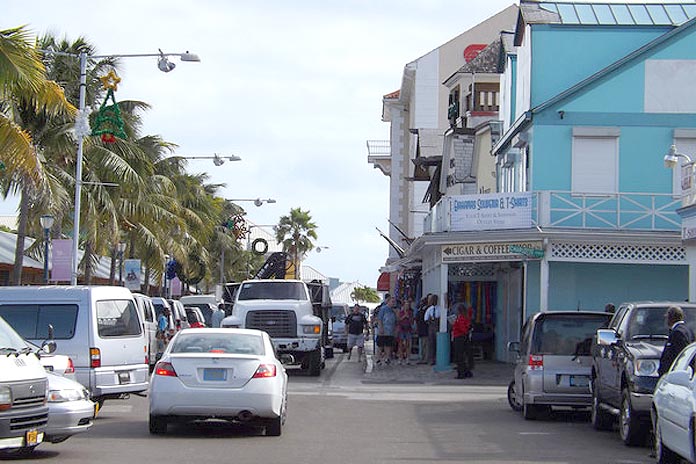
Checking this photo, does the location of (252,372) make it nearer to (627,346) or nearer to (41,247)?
(627,346)

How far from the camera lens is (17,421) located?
37.2 ft

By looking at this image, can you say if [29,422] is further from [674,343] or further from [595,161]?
[595,161]

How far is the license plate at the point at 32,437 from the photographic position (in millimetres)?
11578

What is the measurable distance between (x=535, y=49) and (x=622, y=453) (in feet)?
61.1

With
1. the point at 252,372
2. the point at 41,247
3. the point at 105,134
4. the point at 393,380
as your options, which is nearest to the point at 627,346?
the point at 252,372

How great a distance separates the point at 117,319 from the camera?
58.1 feet

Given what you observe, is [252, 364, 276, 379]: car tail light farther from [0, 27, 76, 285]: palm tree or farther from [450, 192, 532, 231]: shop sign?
[450, 192, 532, 231]: shop sign

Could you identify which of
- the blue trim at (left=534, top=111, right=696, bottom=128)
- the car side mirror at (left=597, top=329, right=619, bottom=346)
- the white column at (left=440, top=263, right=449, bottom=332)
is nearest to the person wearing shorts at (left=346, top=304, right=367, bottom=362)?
the white column at (left=440, top=263, right=449, bottom=332)

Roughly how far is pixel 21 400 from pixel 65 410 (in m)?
1.51

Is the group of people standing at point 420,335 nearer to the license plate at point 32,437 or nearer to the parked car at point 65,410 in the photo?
the parked car at point 65,410

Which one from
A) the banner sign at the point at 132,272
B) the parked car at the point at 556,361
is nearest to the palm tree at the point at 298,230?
the banner sign at the point at 132,272

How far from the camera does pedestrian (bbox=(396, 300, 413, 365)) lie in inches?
1308

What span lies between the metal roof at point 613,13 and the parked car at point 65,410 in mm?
21836

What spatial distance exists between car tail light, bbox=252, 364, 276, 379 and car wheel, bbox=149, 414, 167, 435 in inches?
54.6
